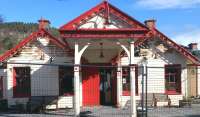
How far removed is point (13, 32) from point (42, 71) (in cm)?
7477

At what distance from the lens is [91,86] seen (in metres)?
27.8

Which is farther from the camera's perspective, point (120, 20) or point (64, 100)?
point (64, 100)

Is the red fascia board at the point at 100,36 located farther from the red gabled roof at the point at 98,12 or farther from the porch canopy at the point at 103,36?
the red gabled roof at the point at 98,12

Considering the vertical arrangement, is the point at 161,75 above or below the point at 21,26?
below

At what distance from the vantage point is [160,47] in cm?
2858

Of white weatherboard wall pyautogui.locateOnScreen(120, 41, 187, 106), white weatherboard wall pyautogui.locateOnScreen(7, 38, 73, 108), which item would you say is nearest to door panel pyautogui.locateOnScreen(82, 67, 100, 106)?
white weatherboard wall pyautogui.locateOnScreen(7, 38, 73, 108)

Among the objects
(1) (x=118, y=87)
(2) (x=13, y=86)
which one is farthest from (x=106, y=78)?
(2) (x=13, y=86)

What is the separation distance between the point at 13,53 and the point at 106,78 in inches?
212

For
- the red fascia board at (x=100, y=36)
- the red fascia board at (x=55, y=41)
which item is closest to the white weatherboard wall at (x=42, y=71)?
the red fascia board at (x=55, y=41)

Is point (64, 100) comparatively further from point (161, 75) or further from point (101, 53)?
point (161, 75)

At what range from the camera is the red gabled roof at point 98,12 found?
21812 millimetres

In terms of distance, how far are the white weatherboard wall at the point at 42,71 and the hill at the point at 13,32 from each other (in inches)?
2367

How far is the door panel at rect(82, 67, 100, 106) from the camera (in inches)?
1092

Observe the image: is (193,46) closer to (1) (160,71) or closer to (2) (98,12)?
(1) (160,71)
